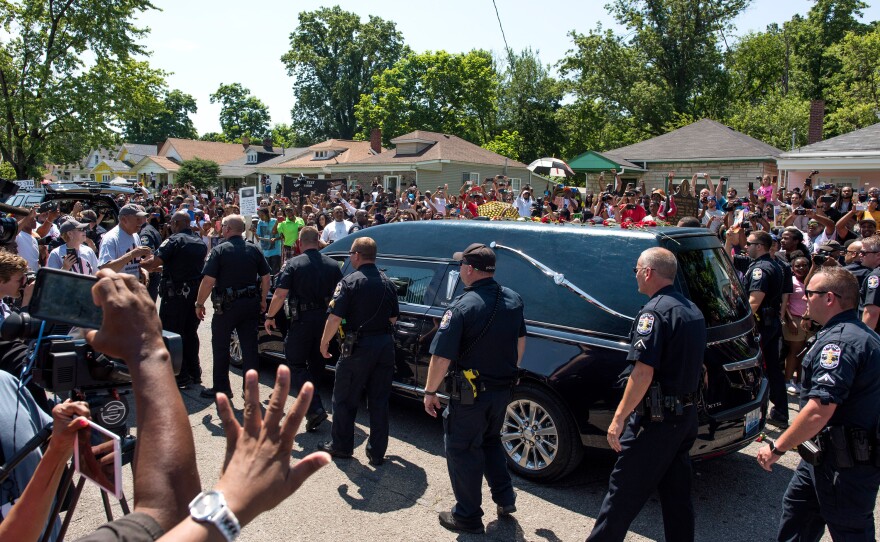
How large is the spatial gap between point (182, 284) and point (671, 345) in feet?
17.5

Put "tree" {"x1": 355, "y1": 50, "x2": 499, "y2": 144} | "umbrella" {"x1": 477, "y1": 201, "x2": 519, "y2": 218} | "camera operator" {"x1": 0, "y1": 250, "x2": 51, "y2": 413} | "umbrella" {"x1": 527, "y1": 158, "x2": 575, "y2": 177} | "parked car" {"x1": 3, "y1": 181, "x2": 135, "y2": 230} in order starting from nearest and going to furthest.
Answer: "camera operator" {"x1": 0, "y1": 250, "x2": 51, "y2": 413}
"umbrella" {"x1": 477, "y1": 201, "x2": 519, "y2": 218}
"parked car" {"x1": 3, "y1": 181, "x2": 135, "y2": 230}
"umbrella" {"x1": 527, "y1": 158, "x2": 575, "y2": 177}
"tree" {"x1": 355, "y1": 50, "x2": 499, "y2": 144}

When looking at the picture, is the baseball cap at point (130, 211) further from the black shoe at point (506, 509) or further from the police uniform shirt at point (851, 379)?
the police uniform shirt at point (851, 379)

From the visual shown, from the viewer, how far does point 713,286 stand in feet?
14.8

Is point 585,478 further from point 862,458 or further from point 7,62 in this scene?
point 7,62

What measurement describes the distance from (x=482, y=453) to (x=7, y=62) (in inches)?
1193

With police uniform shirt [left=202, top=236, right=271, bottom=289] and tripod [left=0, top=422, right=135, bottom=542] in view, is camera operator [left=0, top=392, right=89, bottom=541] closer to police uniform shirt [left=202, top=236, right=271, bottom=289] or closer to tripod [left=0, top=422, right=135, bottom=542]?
tripod [left=0, top=422, right=135, bottom=542]

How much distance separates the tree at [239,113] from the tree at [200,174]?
33.4 meters

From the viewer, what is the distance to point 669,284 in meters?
3.54

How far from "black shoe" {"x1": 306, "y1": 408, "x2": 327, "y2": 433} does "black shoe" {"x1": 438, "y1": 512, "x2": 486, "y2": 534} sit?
72.4 inches

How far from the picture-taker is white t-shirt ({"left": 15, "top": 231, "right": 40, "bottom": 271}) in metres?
7.20

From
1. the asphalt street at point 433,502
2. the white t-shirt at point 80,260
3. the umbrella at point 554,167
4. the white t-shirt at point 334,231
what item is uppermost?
the umbrella at point 554,167

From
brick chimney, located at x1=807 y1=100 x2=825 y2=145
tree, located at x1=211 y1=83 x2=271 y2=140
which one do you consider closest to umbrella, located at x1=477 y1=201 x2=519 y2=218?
brick chimney, located at x1=807 y1=100 x2=825 y2=145

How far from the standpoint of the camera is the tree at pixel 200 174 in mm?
50594

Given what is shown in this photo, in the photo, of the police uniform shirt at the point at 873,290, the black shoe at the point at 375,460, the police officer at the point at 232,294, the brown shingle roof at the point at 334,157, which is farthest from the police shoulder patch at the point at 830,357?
the brown shingle roof at the point at 334,157
